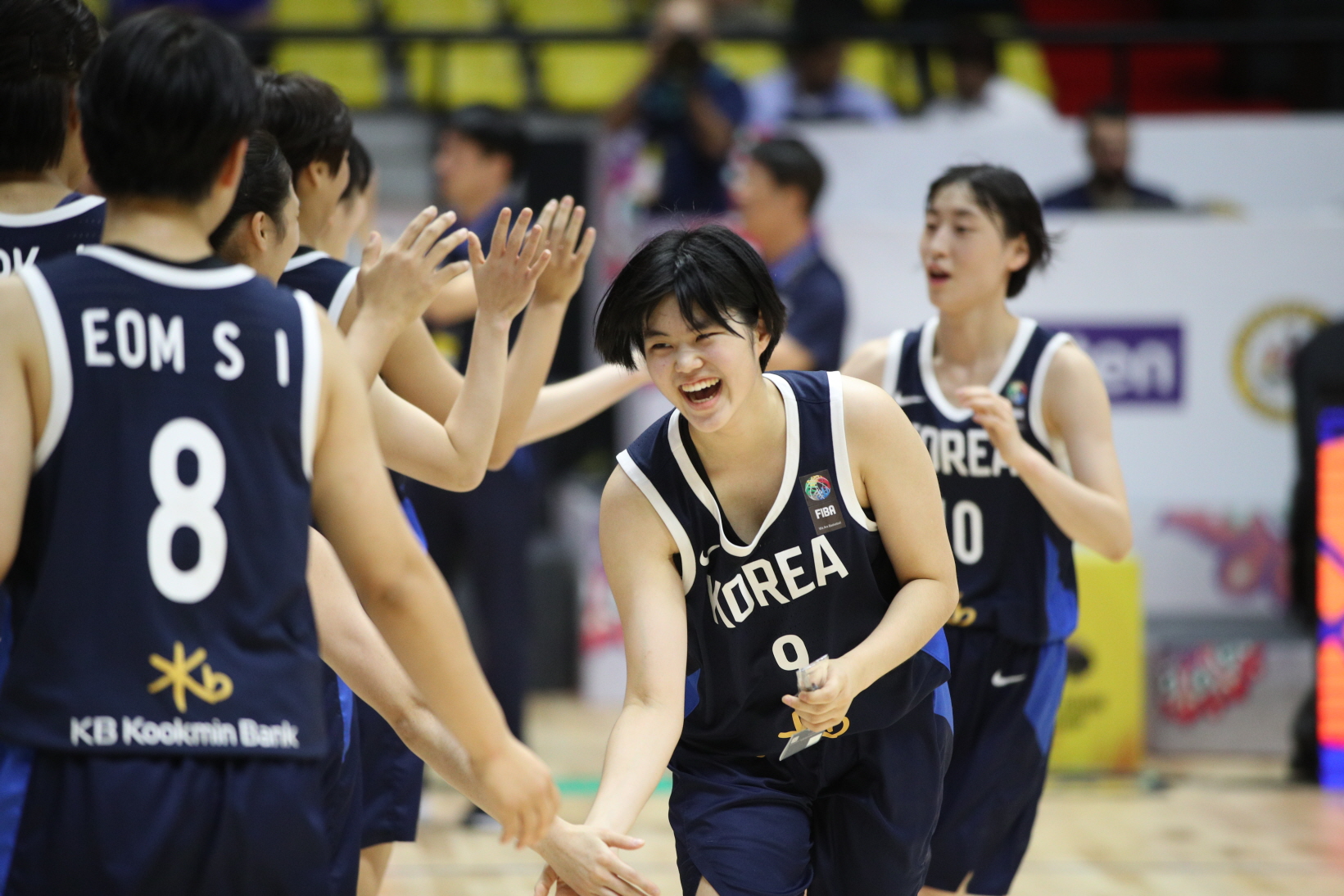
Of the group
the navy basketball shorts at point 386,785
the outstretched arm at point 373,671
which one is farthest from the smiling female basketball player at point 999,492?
the outstretched arm at point 373,671

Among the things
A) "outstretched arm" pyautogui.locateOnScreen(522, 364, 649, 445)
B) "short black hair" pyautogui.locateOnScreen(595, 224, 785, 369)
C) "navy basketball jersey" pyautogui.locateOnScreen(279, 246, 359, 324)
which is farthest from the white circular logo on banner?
"navy basketball jersey" pyautogui.locateOnScreen(279, 246, 359, 324)

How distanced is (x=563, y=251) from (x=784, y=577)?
37.6 inches

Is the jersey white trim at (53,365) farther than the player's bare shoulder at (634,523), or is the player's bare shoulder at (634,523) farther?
the player's bare shoulder at (634,523)

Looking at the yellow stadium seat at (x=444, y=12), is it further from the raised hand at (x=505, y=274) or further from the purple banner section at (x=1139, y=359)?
the raised hand at (x=505, y=274)

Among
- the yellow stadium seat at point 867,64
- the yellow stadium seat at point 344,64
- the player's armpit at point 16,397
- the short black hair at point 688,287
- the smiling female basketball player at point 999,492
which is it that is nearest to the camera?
the player's armpit at point 16,397

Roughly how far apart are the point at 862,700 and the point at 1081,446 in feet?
3.57

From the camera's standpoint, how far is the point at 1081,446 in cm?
367

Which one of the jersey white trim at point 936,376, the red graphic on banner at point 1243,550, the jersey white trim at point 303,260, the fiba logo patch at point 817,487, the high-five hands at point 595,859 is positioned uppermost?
the jersey white trim at point 303,260

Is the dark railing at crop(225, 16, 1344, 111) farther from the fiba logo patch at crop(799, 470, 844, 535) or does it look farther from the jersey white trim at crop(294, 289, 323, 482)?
the jersey white trim at crop(294, 289, 323, 482)

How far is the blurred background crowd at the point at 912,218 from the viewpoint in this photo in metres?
6.22

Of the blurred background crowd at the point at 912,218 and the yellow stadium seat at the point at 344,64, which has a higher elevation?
the yellow stadium seat at the point at 344,64

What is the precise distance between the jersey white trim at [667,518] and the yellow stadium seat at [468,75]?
625 cm

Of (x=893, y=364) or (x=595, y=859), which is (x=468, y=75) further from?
(x=595, y=859)

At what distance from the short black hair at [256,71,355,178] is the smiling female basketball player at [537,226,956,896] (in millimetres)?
827
